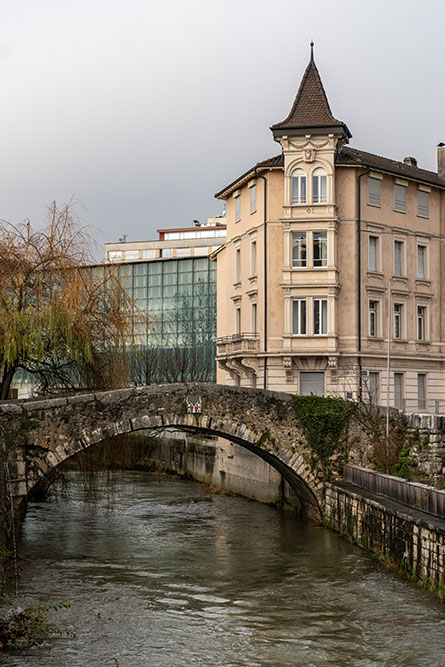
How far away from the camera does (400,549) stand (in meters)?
17.4

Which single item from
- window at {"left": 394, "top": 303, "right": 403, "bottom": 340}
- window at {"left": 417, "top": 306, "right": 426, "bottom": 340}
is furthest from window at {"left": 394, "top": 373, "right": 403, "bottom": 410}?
window at {"left": 417, "top": 306, "right": 426, "bottom": 340}

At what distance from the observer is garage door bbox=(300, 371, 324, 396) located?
101 ft

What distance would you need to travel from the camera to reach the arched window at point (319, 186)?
30.6 m

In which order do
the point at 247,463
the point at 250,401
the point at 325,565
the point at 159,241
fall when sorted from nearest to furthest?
the point at 325,565 → the point at 250,401 → the point at 247,463 → the point at 159,241

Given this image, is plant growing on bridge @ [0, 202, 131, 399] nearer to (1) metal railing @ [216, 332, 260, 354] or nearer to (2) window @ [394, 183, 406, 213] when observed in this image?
(1) metal railing @ [216, 332, 260, 354]

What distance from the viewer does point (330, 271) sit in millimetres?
30641

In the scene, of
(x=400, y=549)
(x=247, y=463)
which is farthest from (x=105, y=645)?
(x=247, y=463)

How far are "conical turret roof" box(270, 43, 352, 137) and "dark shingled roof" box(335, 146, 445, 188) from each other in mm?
874

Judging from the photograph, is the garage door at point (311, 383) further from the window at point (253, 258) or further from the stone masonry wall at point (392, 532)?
the stone masonry wall at point (392, 532)

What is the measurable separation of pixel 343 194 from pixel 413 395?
26.0ft

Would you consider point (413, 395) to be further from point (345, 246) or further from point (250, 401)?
point (250, 401)

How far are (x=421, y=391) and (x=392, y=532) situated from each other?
16.4 meters

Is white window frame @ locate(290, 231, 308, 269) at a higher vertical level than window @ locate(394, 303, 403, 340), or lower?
higher

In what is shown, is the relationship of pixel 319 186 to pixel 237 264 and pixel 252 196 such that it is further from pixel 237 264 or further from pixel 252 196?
pixel 237 264
